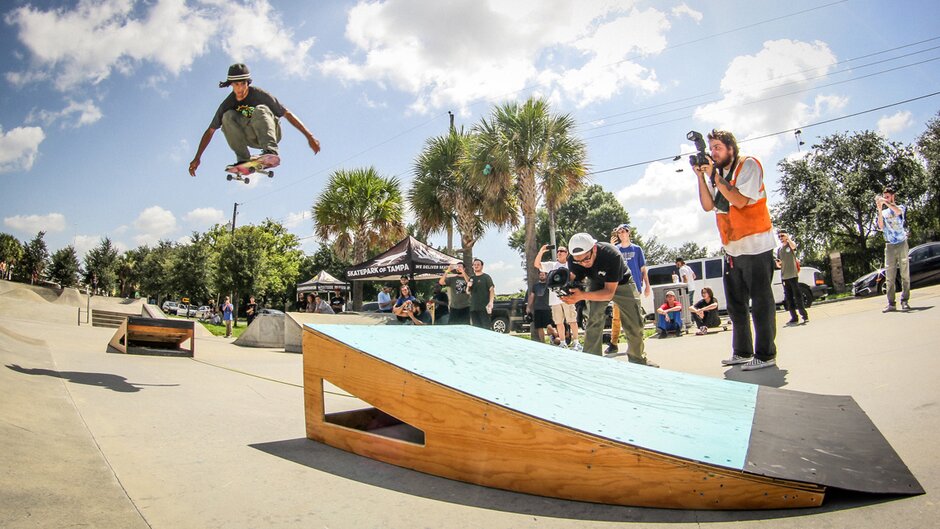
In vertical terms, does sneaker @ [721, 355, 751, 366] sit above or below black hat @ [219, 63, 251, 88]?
below

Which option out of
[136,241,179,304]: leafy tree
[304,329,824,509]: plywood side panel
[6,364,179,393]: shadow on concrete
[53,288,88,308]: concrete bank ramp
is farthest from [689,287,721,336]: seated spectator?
[136,241,179,304]: leafy tree

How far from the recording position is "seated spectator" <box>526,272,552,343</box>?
10.0 metres

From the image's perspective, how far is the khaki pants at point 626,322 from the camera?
16.0 ft

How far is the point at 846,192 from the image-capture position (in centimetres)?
2966

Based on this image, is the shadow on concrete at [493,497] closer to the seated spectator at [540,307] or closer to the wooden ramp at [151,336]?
the wooden ramp at [151,336]

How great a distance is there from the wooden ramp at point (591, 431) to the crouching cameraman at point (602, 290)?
1.75 m

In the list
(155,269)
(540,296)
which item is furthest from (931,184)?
(155,269)

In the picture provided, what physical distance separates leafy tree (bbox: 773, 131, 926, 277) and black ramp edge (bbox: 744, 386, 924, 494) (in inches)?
1332

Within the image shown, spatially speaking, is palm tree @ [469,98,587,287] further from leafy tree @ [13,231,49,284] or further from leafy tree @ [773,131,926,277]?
leafy tree @ [13,231,49,284]

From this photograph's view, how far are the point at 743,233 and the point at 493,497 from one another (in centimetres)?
294

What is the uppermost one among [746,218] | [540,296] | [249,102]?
[249,102]

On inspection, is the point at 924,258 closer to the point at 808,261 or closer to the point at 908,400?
the point at 908,400

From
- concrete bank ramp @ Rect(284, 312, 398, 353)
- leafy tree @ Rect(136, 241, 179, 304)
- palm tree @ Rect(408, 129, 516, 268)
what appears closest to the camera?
concrete bank ramp @ Rect(284, 312, 398, 353)

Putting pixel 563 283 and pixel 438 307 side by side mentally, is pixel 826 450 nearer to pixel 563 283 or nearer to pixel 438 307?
pixel 563 283
